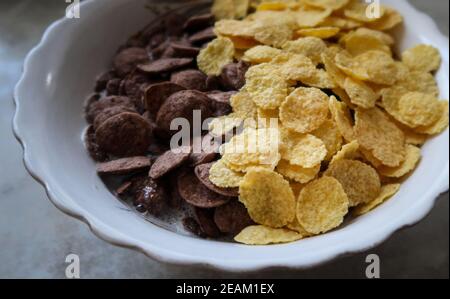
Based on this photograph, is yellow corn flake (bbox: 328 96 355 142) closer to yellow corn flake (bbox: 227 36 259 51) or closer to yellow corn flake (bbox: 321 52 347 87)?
yellow corn flake (bbox: 321 52 347 87)

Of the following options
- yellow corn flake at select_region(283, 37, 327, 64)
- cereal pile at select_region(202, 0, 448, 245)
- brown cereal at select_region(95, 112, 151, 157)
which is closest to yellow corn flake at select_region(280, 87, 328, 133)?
cereal pile at select_region(202, 0, 448, 245)

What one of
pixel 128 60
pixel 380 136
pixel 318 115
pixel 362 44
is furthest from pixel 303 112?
pixel 128 60

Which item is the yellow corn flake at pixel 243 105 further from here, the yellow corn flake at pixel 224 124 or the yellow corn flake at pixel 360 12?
the yellow corn flake at pixel 360 12

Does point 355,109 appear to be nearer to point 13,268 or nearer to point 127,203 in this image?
point 127,203

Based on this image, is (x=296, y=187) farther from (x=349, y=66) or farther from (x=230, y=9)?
(x=230, y=9)

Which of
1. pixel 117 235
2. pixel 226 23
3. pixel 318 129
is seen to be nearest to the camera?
pixel 117 235

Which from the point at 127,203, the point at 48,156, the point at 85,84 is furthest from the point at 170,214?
the point at 85,84

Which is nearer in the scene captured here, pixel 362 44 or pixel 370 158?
pixel 370 158
